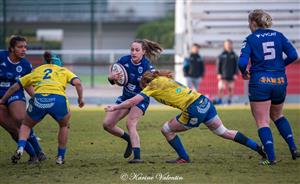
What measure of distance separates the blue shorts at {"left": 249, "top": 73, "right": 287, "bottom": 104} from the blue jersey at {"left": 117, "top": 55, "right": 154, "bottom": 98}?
160cm

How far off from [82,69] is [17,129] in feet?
57.4

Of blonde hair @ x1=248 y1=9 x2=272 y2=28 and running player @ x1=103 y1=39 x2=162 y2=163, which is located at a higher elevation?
blonde hair @ x1=248 y1=9 x2=272 y2=28

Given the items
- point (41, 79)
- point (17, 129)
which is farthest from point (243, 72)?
point (17, 129)

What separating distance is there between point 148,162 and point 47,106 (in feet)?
5.26

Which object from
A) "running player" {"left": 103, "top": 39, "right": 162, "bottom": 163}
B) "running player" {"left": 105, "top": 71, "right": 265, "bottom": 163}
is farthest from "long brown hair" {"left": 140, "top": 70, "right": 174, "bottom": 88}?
"running player" {"left": 103, "top": 39, "right": 162, "bottom": 163}

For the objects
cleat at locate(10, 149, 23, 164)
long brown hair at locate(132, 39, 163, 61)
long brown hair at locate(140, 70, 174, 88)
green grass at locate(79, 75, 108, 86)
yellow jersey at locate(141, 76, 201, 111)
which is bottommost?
green grass at locate(79, 75, 108, 86)

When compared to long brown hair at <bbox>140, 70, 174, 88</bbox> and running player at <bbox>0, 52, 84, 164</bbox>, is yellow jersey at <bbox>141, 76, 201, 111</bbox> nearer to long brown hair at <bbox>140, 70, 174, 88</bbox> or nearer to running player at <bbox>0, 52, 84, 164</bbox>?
long brown hair at <bbox>140, 70, 174, 88</bbox>

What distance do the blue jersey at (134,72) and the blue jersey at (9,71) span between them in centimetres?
140

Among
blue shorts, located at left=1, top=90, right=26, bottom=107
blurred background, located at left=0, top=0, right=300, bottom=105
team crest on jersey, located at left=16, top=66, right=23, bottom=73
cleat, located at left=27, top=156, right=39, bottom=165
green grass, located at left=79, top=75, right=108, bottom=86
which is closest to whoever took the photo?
cleat, located at left=27, top=156, right=39, bottom=165

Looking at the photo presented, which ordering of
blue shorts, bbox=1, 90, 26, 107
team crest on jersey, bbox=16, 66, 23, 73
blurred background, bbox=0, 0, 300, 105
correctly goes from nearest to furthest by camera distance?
blue shorts, bbox=1, 90, 26, 107
team crest on jersey, bbox=16, 66, 23, 73
blurred background, bbox=0, 0, 300, 105

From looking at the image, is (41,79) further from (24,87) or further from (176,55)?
(176,55)

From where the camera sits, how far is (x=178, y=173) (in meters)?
9.29

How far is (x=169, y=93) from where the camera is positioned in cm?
993

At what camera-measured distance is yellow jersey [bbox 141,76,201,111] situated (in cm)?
988
